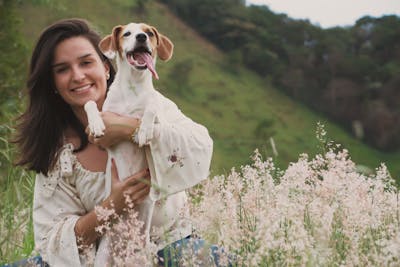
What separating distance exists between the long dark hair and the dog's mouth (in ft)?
2.16

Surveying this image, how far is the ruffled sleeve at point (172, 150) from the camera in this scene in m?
3.59

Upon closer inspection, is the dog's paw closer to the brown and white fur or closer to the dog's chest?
the brown and white fur

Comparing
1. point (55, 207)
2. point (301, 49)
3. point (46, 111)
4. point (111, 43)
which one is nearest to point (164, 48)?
point (111, 43)

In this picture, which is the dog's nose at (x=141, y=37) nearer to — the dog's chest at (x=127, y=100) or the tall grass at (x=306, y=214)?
the dog's chest at (x=127, y=100)

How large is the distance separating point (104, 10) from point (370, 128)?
2690 cm

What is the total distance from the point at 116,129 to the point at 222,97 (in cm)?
6525

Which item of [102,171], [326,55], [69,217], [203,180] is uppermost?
[326,55]

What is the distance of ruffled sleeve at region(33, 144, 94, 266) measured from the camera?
13.0 feet

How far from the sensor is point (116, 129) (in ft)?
11.8

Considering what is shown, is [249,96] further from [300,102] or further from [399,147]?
[399,147]

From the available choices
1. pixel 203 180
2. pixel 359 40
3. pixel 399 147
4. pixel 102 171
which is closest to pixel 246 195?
pixel 203 180

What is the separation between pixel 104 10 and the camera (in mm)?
62594

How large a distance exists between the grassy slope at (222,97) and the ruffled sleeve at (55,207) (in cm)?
5065

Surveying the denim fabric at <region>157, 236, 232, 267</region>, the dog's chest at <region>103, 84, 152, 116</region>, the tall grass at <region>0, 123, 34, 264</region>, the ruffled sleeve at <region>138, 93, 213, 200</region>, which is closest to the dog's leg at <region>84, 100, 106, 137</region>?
the dog's chest at <region>103, 84, 152, 116</region>
